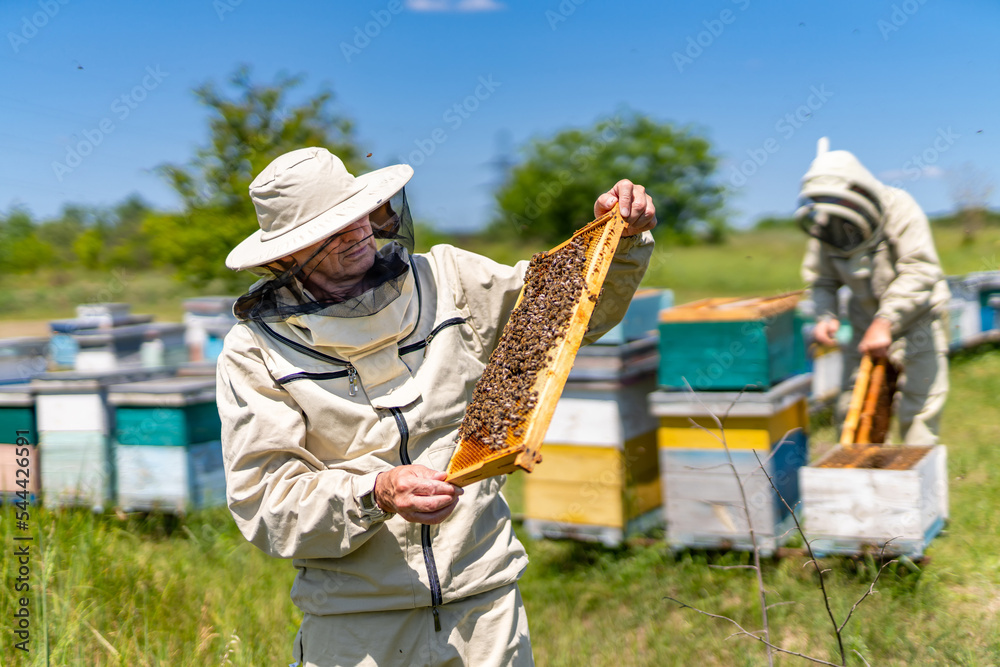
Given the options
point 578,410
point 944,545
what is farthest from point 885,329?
point 578,410

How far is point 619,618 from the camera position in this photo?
15.0ft

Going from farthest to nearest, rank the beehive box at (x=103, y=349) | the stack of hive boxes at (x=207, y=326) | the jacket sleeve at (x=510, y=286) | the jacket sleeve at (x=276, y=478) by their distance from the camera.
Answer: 1. the stack of hive boxes at (x=207, y=326)
2. the beehive box at (x=103, y=349)
3. the jacket sleeve at (x=510, y=286)
4. the jacket sleeve at (x=276, y=478)

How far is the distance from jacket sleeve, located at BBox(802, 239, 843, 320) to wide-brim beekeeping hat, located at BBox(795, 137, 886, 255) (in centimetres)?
33

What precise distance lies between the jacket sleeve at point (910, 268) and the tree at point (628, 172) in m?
50.7

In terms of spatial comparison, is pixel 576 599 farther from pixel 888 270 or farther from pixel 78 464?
pixel 78 464

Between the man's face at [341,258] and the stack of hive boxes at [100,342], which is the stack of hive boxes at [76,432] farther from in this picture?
the man's face at [341,258]

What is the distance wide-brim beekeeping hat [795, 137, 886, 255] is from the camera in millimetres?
5156

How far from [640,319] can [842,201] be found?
1.48 metres

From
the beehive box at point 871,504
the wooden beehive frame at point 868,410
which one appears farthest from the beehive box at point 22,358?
the wooden beehive frame at point 868,410

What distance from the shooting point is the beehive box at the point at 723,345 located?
466 centimetres

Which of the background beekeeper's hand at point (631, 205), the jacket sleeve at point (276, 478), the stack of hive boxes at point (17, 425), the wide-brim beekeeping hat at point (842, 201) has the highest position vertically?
the wide-brim beekeeping hat at point (842, 201)

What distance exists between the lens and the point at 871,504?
3.96m

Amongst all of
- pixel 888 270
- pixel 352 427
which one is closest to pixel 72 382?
pixel 352 427

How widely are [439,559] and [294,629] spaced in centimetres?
231
